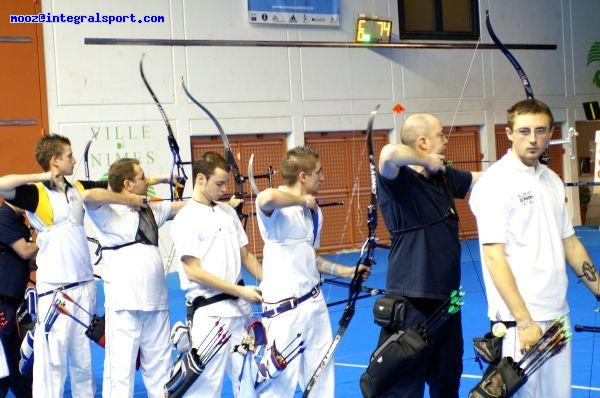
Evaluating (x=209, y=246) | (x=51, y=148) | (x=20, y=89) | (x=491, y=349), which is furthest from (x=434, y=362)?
(x=20, y=89)

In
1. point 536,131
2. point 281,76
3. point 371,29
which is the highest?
point 371,29

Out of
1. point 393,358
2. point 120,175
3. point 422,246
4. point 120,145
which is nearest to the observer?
point 393,358

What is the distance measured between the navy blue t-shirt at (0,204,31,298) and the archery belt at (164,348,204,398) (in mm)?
1821

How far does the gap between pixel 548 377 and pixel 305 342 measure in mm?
1588

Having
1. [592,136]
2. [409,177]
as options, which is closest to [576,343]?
[409,177]

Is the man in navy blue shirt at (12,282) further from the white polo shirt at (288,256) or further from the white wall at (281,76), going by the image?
the white wall at (281,76)

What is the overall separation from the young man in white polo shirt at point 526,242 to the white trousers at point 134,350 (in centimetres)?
249

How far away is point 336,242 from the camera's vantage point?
635 inches

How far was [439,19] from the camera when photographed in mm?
17203

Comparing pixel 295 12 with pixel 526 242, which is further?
pixel 295 12

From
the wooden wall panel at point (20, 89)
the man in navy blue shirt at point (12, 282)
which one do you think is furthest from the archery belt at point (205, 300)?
the wooden wall panel at point (20, 89)

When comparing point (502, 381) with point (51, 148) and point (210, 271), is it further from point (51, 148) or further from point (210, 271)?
point (51, 148)

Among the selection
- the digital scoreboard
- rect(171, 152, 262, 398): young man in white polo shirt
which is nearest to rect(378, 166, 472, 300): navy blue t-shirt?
rect(171, 152, 262, 398): young man in white polo shirt

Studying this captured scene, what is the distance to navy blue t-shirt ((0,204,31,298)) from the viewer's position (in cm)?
636
